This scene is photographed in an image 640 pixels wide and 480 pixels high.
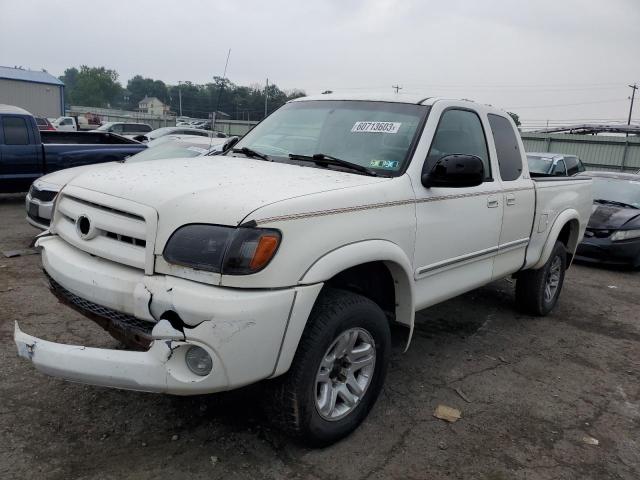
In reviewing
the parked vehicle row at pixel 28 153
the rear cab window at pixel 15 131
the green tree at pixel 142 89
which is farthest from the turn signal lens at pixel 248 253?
the green tree at pixel 142 89

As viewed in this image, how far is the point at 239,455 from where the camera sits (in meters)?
2.83

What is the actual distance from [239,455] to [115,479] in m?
0.61

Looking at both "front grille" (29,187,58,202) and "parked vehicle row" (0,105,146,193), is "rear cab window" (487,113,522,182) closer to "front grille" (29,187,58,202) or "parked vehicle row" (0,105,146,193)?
"front grille" (29,187,58,202)

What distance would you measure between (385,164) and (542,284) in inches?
112

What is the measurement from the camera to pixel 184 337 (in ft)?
7.63

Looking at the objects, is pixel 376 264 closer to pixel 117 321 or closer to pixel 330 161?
pixel 330 161

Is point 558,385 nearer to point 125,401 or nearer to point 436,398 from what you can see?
point 436,398

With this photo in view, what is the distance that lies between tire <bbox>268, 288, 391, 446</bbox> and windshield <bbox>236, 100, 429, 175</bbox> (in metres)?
0.97

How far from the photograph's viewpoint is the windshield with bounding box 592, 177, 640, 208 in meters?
9.09

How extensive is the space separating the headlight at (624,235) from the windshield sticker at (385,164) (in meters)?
6.31

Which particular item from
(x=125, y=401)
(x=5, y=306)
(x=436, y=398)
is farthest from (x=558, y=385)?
(x=5, y=306)

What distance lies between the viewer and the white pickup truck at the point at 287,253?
2.38m

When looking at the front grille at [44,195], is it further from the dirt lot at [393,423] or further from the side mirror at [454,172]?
the side mirror at [454,172]

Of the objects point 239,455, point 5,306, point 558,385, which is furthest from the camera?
point 5,306
